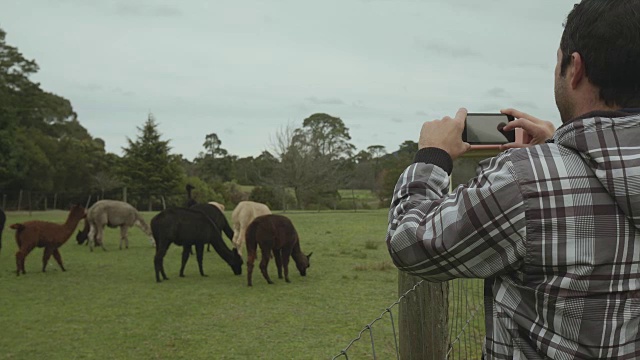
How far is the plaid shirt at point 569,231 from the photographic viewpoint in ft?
3.75

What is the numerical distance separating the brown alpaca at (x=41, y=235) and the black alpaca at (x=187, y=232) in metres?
1.98

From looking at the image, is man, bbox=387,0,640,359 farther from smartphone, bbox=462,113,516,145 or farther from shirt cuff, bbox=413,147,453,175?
smartphone, bbox=462,113,516,145

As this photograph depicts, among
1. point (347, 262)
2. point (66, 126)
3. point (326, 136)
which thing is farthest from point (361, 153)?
point (347, 262)

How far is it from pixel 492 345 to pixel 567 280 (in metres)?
0.27

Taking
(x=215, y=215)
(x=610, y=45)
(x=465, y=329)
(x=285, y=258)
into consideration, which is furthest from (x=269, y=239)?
(x=610, y=45)

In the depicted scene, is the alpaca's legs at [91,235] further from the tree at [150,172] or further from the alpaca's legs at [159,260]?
the tree at [150,172]

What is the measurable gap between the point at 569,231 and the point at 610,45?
1.30 ft

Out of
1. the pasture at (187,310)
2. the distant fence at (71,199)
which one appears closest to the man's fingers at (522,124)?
the pasture at (187,310)

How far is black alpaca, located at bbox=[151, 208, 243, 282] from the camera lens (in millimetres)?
11992

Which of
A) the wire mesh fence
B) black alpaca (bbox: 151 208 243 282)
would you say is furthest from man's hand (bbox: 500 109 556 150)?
black alpaca (bbox: 151 208 243 282)

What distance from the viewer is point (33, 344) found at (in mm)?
6953

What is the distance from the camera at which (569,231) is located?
1148mm

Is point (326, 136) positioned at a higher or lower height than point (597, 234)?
higher

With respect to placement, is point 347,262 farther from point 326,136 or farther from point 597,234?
point 326,136
